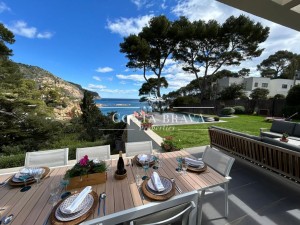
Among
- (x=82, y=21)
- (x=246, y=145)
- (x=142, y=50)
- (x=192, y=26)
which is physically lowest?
(x=246, y=145)

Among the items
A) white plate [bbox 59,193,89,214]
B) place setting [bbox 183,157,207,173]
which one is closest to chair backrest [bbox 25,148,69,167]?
white plate [bbox 59,193,89,214]

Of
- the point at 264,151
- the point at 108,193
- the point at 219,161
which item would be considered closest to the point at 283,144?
the point at 264,151

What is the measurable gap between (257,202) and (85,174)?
2.42 meters

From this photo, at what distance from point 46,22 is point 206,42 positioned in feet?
42.1

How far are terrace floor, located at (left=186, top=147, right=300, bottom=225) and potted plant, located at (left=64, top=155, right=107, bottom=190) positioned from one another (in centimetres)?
141

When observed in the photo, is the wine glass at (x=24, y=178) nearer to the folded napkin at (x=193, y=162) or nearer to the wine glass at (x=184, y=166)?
the wine glass at (x=184, y=166)

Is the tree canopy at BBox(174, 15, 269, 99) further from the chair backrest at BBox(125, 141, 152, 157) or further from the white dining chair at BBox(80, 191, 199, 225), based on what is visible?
the white dining chair at BBox(80, 191, 199, 225)

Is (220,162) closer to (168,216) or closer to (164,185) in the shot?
(164,185)

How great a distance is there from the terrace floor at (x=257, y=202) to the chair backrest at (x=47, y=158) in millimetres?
2142

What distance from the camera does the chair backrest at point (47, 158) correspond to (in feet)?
6.97

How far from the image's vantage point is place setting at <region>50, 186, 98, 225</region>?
3.64 feet

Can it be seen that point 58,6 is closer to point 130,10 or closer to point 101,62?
point 130,10

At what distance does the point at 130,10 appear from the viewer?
9656mm

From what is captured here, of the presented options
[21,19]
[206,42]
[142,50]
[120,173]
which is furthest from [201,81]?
[120,173]
